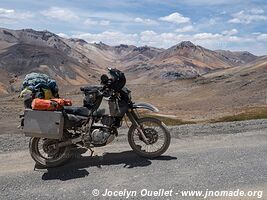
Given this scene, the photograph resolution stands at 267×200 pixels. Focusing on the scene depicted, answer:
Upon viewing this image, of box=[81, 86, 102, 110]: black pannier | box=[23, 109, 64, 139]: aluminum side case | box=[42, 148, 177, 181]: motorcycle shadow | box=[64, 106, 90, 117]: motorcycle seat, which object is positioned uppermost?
box=[81, 86, 102, 110]: black pannier

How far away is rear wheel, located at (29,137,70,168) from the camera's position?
30.9 ft

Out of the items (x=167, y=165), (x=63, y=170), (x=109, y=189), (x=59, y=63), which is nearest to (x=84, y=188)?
(x=109, y=189)

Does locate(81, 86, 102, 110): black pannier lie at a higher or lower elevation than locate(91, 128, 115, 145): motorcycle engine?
higher

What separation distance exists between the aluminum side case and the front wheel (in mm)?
1997

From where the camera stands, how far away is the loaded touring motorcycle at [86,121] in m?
9.21

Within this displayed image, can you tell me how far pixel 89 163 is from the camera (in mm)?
9648

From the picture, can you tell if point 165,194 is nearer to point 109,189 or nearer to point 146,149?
point 109,189

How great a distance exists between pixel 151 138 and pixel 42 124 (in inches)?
107

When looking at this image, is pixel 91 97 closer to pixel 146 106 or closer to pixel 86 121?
pixel 86 121

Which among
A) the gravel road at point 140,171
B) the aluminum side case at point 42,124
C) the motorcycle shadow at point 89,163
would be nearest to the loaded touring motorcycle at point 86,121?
the aluminum side case at point 42,124

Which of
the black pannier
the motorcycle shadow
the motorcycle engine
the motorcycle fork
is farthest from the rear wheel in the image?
the motorcycle fork

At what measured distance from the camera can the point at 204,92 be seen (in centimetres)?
7625

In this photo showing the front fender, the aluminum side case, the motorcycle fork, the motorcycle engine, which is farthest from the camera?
the motorcycle fork

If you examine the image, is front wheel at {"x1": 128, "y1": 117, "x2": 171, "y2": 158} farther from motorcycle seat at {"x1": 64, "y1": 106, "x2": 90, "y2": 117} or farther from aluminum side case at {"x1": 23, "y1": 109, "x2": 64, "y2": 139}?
aluminum side case at {"x1": 23, "y1": 109, "x2": 64, "y2": 139}
